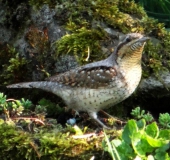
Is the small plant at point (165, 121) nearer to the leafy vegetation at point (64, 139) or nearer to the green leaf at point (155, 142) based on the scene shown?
the leafy vegetation at point (64, 139)

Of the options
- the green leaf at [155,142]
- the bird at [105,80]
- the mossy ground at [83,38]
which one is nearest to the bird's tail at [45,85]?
the bird at [105,80]

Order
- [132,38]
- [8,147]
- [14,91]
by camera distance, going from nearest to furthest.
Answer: [8,147]
[132,38]
[14,91]

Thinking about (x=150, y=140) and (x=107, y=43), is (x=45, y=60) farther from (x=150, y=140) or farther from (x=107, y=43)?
(x=150, y=140)

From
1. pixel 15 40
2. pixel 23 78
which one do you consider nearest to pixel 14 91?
pixel 23 78

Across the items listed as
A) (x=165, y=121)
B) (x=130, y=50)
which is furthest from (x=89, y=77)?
(x=165, y=121)

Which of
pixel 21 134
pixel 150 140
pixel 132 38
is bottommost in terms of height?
pixel 21 134

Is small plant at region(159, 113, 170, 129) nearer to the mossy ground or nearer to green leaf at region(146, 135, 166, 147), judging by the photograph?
the mossy ground

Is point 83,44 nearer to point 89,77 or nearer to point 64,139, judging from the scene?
point 89,77

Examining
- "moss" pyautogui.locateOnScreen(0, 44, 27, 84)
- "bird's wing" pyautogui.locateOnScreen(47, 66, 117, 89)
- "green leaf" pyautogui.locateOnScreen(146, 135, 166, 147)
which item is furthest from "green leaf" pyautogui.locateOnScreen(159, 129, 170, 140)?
"moss" pyautogui.locateOnScreen(0, 44, 27, 84)
